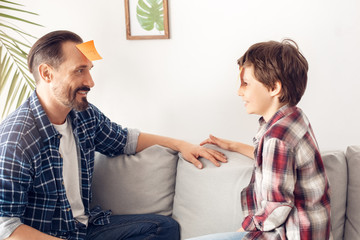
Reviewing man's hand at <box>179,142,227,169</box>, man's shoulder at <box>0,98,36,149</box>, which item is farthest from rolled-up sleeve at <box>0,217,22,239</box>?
man's hand at <box>179,142,227,169</box>

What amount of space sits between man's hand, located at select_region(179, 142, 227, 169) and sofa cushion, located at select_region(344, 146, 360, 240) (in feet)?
1.69

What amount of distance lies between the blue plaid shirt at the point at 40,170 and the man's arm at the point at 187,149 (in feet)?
0.83

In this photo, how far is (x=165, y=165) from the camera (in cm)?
180

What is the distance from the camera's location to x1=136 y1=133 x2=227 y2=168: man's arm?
1703 mm

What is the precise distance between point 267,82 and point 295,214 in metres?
0.44

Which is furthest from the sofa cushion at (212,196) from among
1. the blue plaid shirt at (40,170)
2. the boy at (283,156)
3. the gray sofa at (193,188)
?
the blue plaid shirt at (40,170)

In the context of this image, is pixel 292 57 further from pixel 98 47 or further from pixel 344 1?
pixel 98 47

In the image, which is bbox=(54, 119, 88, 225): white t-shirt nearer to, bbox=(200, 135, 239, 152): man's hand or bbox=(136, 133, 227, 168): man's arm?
bbox=(136, 133, 227, 168): man's arm

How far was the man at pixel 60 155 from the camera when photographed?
1.34 metres

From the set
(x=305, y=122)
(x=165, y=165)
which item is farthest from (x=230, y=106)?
(x=305, y=122)

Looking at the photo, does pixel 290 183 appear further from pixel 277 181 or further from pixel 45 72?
pixel 45 72

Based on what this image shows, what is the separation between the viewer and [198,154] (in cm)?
174

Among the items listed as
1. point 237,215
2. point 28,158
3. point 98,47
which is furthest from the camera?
point 98,47

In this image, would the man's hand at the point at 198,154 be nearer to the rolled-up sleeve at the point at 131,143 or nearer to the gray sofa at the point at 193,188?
the gray sofa at the point at 193,188
